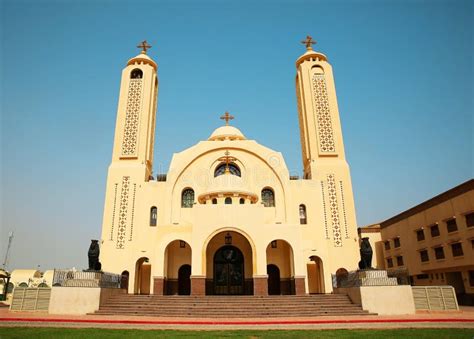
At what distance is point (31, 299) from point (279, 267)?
39.2ft

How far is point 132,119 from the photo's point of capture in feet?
72.8

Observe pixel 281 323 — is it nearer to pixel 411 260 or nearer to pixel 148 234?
pixel 148 234

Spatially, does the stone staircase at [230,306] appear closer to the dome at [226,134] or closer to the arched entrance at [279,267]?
the arched entrance at [279,267]

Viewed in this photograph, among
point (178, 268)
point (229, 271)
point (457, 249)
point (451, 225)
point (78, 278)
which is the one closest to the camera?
point (78, 278)

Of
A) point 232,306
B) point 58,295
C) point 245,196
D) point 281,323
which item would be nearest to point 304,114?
point 245,196

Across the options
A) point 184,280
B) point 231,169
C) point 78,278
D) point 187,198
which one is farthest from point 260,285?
point 231,169

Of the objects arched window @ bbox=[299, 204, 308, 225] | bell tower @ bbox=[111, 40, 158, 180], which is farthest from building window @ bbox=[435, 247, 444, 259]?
bell tower @ bbox=[111, 40, 158, 180]

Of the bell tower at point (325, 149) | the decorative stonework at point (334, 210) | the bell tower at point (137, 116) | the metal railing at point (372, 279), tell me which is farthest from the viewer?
the bell tower at point (137, 116)

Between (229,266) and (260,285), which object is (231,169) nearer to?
(229,266)

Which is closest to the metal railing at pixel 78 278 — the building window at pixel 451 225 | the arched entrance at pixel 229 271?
the arched entrance at pixel 229 271

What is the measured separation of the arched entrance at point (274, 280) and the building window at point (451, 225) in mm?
9765

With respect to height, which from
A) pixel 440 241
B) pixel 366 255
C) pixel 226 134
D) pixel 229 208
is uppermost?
pixel 226 134

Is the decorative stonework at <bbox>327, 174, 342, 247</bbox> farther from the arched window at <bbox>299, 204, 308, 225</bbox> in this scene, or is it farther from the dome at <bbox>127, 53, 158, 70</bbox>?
the dome at <bbox>127, 53, 158, 70</bbox>

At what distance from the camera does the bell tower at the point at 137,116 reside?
69.8 feet
